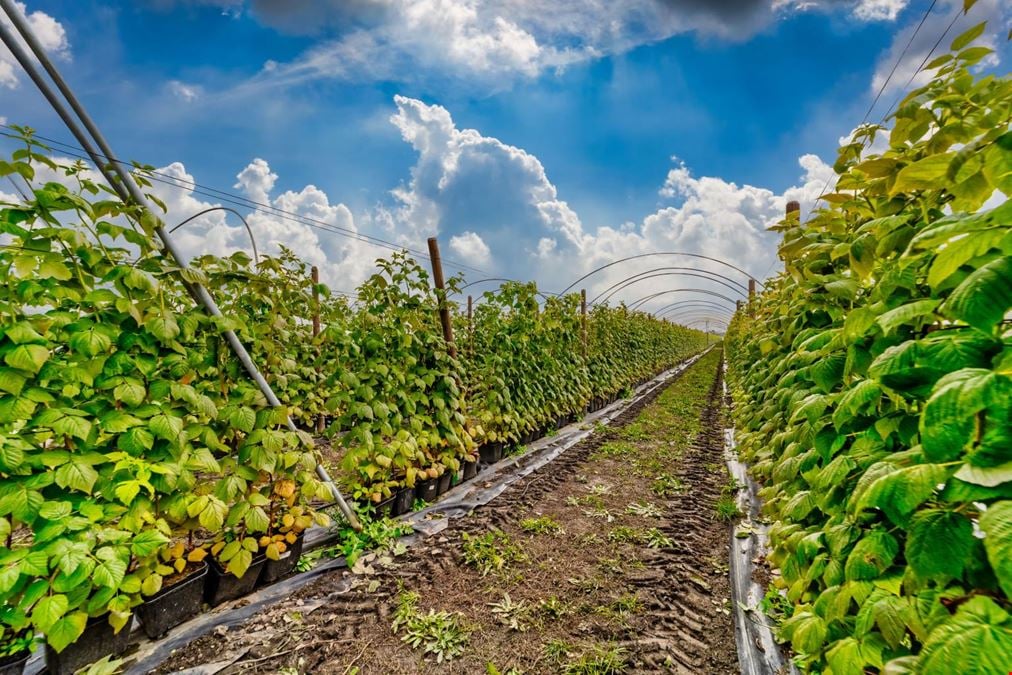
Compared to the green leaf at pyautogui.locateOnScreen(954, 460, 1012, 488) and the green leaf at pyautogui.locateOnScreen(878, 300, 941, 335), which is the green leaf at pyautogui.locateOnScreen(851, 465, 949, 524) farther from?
the green leaf at pyautogui.locateOnScreen(878, 300, 941, 335)

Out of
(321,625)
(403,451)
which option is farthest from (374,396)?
(321,625)

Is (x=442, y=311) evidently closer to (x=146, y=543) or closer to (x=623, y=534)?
(x=623, y=534)

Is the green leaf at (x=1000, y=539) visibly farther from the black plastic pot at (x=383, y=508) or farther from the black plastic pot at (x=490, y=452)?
the black plastic pot at (x=490, y=452)

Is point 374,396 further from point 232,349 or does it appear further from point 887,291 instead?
point 887,291

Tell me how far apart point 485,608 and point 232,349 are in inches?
84.2

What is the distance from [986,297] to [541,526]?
330cm

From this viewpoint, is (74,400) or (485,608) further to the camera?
(485,608)

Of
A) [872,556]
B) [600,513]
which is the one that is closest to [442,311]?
Answer: [600,513]

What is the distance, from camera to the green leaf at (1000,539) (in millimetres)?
610

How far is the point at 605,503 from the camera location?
4.06m

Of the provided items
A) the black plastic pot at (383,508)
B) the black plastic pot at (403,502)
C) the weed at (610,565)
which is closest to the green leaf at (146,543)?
the black plastic pot at (383,508)

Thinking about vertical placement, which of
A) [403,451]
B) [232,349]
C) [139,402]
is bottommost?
[403,451]

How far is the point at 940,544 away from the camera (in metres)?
0.79

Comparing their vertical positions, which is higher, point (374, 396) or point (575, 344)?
point (575, 344)
